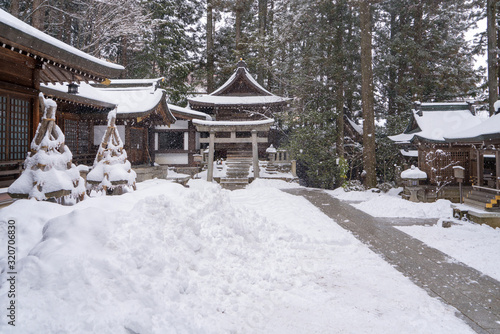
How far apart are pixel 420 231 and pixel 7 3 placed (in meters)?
24.6

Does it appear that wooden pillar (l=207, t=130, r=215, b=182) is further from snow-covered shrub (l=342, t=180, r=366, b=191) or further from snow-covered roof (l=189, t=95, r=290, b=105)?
snow-covered shrub (l=342, t=180, r=366, b=191)

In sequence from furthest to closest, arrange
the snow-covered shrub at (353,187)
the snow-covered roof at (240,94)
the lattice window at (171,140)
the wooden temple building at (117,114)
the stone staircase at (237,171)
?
1. the snow-covered roof at (240,94)
2. the lattice window at (171,140)
3. the stone staircase at (237,171)
4. the snow-covered shrub at (353,187)
5. the wooden temple building at (117,114)

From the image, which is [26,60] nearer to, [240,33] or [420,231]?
[420,231]

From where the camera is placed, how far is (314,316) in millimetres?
3203

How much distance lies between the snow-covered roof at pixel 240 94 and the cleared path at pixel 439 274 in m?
14.9

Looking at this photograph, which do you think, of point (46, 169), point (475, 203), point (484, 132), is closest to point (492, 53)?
point (484, 132)

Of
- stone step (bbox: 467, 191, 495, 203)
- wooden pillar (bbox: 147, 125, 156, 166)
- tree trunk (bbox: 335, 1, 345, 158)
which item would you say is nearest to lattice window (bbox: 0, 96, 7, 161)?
wooden pillar (bbox: 147, 125, 156, 166)

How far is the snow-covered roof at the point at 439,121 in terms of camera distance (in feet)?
42.9

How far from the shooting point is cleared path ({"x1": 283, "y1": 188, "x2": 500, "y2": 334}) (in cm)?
329

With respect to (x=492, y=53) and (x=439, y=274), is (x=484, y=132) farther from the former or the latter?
(x=492, y=53)

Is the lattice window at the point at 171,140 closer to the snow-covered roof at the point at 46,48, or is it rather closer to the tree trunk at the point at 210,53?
the tree trunk at the point at 210,53

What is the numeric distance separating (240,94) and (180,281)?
67.5 ft

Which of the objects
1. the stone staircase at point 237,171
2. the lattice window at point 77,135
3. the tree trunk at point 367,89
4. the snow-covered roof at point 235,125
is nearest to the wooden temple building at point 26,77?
the lattice window at point 77,135

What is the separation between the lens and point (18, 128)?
7.02 metres
